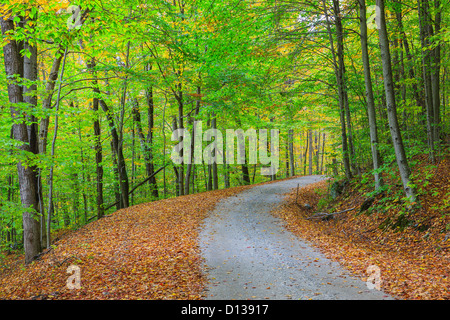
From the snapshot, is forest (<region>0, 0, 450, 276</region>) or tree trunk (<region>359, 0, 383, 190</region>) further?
tree trunk (<region>359, 0, 383, 190</region>)

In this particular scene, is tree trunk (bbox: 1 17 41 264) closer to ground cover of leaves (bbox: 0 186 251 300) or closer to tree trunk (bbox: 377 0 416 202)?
ground cover of leaves (bbox: 0 186 251 300)

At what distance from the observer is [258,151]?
25391 mm

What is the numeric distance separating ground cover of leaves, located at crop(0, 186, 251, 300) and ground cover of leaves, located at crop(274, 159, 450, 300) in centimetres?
349

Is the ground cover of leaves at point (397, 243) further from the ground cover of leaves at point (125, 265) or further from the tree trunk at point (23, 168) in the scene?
the tree trunk at point (23, 168)

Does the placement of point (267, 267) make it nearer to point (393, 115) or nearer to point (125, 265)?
point (125, 265)

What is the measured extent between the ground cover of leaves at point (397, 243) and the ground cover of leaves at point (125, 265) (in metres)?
3.49

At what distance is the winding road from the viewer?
4691mm

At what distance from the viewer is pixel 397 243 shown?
23.7ft

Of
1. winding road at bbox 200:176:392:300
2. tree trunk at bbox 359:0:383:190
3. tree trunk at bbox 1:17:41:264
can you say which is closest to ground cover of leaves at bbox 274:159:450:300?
winding road at bbox 200:176:392:300

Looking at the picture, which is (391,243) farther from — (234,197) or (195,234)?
(234,197)

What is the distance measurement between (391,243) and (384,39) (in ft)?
19.0

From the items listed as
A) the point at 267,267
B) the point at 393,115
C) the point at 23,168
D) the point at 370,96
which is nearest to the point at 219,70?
the point at 370,96

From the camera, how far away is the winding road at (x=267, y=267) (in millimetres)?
4691
